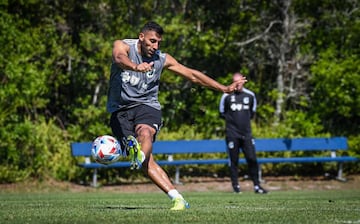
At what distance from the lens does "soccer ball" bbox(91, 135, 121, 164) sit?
26.0 feet

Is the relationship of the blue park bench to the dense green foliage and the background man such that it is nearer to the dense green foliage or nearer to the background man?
the dense green foliage

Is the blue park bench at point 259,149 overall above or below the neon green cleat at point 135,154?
below

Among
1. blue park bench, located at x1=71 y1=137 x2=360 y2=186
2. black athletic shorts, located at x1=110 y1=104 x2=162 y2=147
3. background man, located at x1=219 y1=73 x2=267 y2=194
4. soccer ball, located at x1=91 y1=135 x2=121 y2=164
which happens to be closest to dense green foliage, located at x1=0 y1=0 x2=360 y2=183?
blue park bench, located at x1=71 y1=137 x2=360 y2=186

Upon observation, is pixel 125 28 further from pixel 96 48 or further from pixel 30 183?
→ pixel 30 183

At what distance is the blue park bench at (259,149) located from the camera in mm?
18344

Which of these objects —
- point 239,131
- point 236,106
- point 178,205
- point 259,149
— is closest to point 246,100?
point 236,106

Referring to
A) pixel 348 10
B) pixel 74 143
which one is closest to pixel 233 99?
pixel 74 143

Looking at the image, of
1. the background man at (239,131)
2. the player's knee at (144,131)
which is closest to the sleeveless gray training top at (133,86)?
the player's knee at (144,131)

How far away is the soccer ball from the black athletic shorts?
0.29m

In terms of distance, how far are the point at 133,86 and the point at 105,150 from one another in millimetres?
931

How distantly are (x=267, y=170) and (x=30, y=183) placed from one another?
20.2ft

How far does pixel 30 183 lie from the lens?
18.0m

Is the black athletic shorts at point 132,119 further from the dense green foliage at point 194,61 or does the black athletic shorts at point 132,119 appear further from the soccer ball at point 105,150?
the dense green foliage at point 194,61

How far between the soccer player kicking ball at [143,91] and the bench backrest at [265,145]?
396 inches
